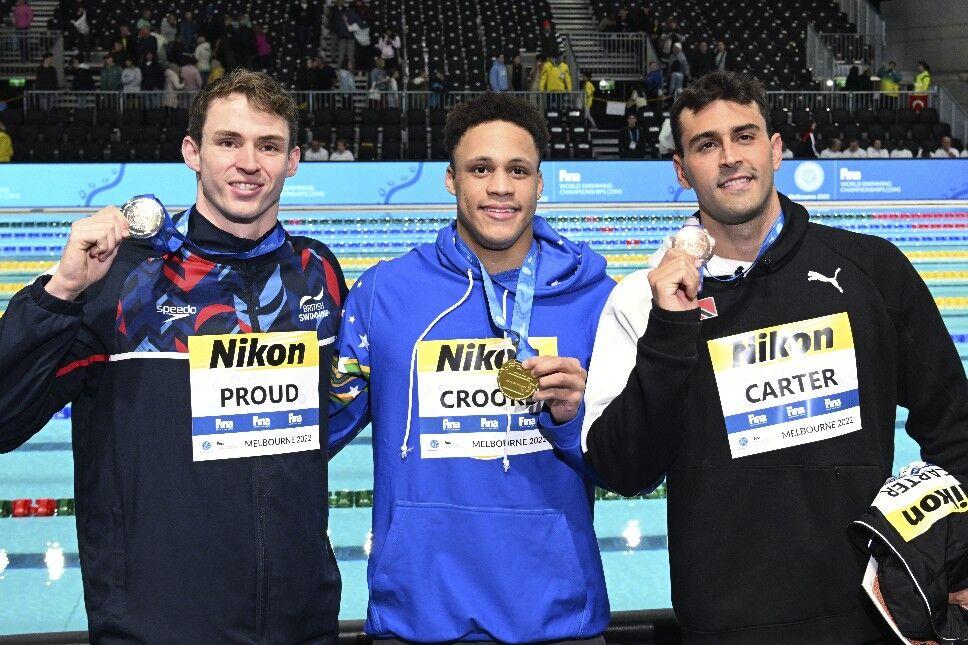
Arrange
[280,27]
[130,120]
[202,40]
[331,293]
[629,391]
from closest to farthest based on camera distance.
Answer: [629,391] < [331,293] < [130,120] < [202,40] < [280,27]

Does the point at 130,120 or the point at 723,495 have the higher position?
the point at 130,120

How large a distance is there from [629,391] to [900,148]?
54.5 feet

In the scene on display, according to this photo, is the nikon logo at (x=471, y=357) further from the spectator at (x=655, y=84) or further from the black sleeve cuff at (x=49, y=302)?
the spectator at (x=655, y=84)

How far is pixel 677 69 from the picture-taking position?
19391 millimetres

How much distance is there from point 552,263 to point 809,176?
548 inches

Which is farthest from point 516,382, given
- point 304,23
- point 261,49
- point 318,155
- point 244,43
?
point 304,23

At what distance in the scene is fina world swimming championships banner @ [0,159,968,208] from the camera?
13641mm

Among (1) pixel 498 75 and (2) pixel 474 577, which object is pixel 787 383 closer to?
(2) pixel 474 577

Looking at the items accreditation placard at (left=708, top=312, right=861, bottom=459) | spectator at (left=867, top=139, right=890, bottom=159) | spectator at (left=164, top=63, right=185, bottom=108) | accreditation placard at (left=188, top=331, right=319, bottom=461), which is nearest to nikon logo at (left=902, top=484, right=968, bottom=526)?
accreditation placard at (left=708, top=312, right=861, bottom=459)

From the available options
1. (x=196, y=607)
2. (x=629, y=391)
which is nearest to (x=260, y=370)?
(x=196, y=607)

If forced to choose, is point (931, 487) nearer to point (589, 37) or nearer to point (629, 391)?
point (629, 391)

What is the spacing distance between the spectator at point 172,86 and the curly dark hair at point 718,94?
51.0 feet

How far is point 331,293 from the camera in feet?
7.68

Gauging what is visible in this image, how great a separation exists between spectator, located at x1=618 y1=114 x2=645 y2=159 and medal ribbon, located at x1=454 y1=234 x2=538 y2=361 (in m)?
14.6
